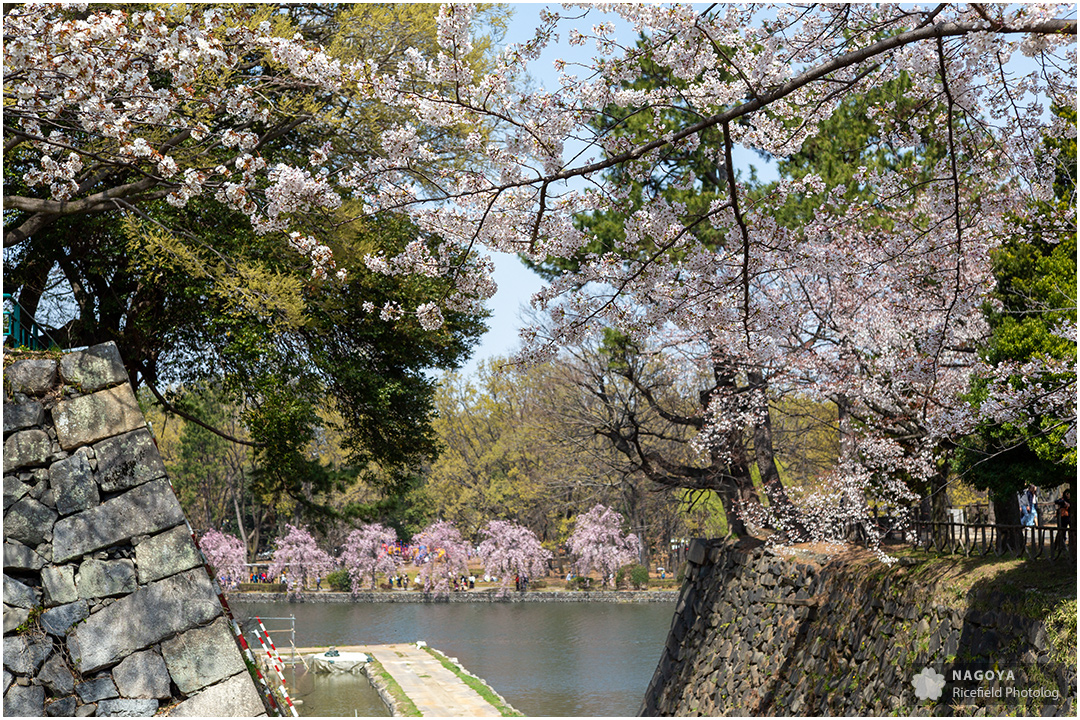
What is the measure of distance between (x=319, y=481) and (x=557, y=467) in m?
16.5

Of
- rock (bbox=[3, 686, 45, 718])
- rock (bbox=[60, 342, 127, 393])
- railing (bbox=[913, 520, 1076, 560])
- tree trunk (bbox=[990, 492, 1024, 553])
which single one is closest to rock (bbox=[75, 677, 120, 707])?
rock (bbox=[3, 686, 45, 718])

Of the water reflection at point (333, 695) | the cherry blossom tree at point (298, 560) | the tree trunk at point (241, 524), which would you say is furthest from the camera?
the tree trunk at point (241, 524)

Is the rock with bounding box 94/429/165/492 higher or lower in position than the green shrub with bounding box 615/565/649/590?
higher

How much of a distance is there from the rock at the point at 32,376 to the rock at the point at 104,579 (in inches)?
49.7

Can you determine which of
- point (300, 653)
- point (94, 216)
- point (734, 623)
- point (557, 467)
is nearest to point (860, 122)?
point (734, 623)

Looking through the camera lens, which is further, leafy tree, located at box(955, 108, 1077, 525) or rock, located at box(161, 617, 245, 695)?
rock, located at box(161, 617, 245, 695)

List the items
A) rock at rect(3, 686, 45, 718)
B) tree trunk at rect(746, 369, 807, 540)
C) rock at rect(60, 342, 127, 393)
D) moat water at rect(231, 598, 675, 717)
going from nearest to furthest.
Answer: rock at rect(3, 686, 45, 718) → rock at rect(60, 342, 127, 393) → tree trunk at rect(746, 369, 807, 540) → moat water at rect(231, 598, 675, 717)

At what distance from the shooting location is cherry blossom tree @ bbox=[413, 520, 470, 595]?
29094 millimetres

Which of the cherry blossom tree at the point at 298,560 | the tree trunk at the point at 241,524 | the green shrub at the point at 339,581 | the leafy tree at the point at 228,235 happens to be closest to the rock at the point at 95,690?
the leafy tree at the point at 228,235

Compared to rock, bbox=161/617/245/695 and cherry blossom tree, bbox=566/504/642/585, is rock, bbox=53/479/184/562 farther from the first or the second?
cherry blossom tree, bbox=566/504/642/585

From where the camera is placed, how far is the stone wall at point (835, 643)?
225 inches

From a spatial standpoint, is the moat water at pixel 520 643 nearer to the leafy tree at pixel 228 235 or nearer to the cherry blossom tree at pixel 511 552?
the cherry blossom tree at pixel 511 552

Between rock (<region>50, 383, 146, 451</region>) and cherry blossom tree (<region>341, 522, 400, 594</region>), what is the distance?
2424cm

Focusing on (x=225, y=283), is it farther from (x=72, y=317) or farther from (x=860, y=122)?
(x=860, y=122)
